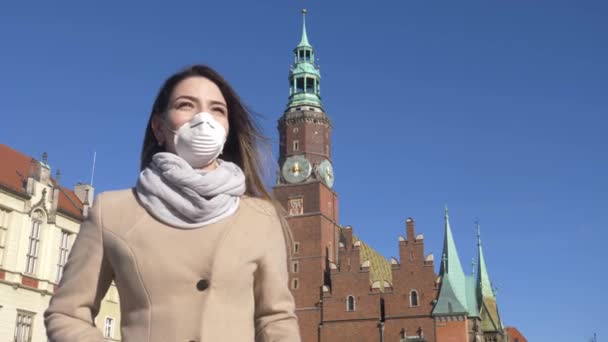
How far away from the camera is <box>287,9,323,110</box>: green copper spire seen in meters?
49.2

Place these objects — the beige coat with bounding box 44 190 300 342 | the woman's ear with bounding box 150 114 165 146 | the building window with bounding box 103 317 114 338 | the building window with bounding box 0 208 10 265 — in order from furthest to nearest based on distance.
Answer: the building window with bounding box 103 317 114 338, the building window with bounding box 0 208 10 265, the woman's ear with bounding box 150 114 165 146, the beige coat with bounding box 44 190 300 342

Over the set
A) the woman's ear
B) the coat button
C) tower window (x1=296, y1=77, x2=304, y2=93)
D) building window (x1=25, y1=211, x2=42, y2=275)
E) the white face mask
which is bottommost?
the coat button

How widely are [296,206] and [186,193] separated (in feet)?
142

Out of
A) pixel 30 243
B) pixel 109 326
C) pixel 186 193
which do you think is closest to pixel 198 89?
pixel 186 193

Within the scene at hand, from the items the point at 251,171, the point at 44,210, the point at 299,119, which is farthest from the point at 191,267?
the point at 299,119

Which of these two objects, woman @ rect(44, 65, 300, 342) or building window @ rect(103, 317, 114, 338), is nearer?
woman @ rect(44, 65, 300, 342)

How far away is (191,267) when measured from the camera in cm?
248

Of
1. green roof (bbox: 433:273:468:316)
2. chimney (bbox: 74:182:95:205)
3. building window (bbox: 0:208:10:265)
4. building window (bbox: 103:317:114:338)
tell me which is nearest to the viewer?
building window (bbox: 0:208:10:265)

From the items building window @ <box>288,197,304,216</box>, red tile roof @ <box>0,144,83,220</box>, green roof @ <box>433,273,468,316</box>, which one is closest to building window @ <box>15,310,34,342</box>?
red tile roof @ <box>0,144,83,220</box>

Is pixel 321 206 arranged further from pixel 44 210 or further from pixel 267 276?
pixel 267 276

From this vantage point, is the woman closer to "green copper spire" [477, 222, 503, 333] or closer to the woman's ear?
the woman's ear

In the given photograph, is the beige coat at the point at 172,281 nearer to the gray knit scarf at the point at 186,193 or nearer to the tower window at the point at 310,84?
the gray knit scarf at the point at 186,193

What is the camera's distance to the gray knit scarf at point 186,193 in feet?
8.24

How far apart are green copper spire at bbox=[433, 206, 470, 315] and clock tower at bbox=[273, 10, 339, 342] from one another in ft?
22.5
